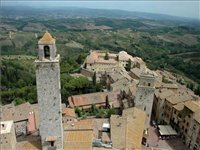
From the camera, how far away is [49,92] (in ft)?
89.2

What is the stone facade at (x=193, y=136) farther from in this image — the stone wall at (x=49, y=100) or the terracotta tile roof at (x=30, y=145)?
the terracotta tile roof at (x=30, y=145)

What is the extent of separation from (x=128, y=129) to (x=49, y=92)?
14158 mm

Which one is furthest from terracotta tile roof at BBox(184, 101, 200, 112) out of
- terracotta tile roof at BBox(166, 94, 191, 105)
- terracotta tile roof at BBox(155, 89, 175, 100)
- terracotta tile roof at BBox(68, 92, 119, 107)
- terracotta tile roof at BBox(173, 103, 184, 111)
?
terracotta tile roof at BBox(68, 92, 119, 107)

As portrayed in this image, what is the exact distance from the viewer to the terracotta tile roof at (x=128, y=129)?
107 feet

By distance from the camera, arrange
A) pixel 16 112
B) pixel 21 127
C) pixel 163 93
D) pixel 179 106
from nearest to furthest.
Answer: pixel 21 127, pixel 16 112, pixel 179 106, pixel 163 93

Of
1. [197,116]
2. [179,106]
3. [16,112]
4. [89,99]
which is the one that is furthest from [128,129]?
[16,112]

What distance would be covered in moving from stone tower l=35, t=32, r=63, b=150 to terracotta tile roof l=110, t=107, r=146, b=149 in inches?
329

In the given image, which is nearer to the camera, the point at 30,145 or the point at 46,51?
the point at 46,51

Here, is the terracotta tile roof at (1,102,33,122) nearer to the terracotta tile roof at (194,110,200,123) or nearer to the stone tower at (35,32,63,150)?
the stone tower at (35,32,63,150)

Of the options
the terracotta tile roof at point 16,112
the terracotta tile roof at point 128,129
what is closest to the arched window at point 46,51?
the terracotta tile roof at point 128,129

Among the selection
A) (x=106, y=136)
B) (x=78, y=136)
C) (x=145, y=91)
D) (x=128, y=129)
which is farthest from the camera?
(x=145, y=91)

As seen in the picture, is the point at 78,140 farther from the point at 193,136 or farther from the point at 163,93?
the point at 163,93

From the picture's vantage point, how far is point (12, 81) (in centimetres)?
7106

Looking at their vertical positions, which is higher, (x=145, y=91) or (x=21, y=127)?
(x=145, y=91)
